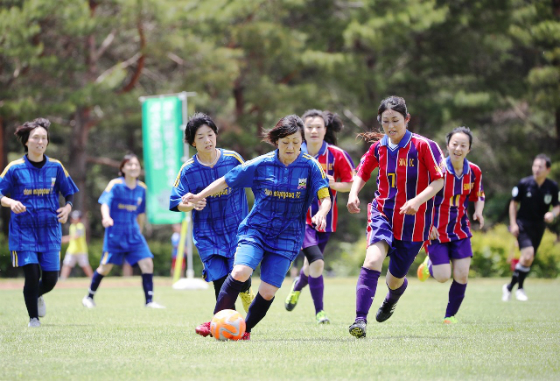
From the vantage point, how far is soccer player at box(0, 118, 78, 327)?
8383 millimetres

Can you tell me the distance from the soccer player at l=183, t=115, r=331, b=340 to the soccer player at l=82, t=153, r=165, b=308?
5.12m

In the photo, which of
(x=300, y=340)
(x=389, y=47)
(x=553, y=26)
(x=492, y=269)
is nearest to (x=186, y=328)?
(x=300, y=340)

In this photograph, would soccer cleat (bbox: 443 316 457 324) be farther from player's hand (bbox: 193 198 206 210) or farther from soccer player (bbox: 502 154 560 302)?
soccer player (bbox: 502 154 560 302)

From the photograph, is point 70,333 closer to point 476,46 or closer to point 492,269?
point 492,269

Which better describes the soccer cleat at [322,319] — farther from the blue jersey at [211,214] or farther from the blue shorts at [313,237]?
the blue jersey at [211,214]

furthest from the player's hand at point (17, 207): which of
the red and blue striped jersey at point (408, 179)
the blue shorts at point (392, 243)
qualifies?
the red and blue striped jersey at point (408, 179)

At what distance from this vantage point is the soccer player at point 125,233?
11.4 metres

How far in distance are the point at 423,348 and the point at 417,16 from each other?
2234cm

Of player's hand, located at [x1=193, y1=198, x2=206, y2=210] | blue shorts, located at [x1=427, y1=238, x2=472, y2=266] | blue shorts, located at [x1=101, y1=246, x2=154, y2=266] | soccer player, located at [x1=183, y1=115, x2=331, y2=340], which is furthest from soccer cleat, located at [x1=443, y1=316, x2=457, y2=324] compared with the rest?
blue shorts, located at [x1=101, y1=246, x2=154, y2=266]

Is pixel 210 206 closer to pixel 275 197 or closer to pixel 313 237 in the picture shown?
pixel 275 197

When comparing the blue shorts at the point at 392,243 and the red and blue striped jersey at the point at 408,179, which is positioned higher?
the red and blue striped jersey at the point at 408,179

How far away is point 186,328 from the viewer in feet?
26.0

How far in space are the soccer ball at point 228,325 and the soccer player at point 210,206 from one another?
0.62m

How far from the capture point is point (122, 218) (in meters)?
11.6
